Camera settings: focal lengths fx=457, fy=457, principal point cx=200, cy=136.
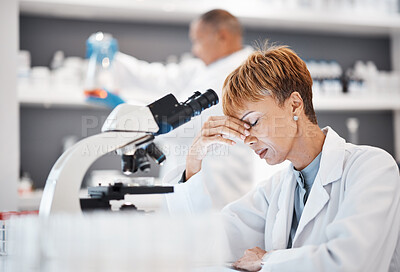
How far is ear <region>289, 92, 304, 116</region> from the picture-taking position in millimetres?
1449

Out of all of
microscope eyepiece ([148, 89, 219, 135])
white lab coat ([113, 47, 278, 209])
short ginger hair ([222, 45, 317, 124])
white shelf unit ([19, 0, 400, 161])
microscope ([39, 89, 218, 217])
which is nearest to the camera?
microscope ([39, 89, 218, 217])

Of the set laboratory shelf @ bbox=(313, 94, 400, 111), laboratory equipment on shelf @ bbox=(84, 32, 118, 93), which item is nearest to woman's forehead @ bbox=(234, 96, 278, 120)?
laboratory equipment on shelf @ bbox=(84, 32, 118, 93)

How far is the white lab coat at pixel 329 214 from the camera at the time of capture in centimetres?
113

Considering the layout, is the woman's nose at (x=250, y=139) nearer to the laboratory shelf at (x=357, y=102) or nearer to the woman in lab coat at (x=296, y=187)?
the woman in lab coat at (x=296, y=187)

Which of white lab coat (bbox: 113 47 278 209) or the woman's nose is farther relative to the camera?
white lab coat (bbox: 113 47 278 209)

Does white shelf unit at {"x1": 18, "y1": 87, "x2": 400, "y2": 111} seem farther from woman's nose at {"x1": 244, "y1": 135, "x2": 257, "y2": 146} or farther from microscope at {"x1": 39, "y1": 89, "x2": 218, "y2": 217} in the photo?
microscope at {"x1": 39, "y1": 89, "x2": 218, "y2": 217}

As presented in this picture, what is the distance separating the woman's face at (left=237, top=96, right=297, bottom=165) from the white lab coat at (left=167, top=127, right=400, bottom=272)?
0.12 metres

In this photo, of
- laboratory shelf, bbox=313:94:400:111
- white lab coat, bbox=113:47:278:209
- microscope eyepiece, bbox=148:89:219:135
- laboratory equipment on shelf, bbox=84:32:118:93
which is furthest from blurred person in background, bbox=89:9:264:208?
laboratory shelf, bbox=313:94:400:111

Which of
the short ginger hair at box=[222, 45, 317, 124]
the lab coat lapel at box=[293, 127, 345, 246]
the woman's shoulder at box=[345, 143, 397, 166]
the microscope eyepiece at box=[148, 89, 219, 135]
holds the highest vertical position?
the short ginger hair at box=[222, 45, 317, 124]

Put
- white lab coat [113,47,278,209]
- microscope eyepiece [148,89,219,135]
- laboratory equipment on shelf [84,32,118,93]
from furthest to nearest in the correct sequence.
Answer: laboratory equipment on shelf [84,32,118,93] < white lab coat [113,47,278,209] < microscope eyepiece [148,89,219,135]

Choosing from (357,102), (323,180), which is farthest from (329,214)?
(357,102)

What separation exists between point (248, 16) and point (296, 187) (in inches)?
82.1

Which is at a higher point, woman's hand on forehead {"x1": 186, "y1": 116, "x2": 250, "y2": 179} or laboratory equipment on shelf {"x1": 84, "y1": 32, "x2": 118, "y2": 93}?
laboratory equipment on shelf {"x1": 84, "y1": 32, "x2": 118, "y2": 93}

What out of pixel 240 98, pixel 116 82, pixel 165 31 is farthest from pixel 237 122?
pixel 165 31
